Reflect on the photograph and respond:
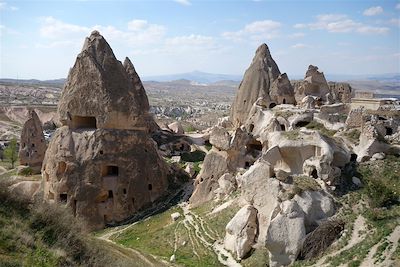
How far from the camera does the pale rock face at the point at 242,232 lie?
18.3 meters

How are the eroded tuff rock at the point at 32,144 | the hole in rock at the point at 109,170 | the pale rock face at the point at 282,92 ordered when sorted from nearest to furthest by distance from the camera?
the hole in rock at the point at 109,170 → the eroded tuff rock at the point at 32,144 → the pale rock face at the point at 282,92

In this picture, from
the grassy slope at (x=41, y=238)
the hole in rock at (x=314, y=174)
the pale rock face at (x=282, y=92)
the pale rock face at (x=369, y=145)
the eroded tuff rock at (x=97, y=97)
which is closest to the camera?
the grassy slope at (x=41, y=238)

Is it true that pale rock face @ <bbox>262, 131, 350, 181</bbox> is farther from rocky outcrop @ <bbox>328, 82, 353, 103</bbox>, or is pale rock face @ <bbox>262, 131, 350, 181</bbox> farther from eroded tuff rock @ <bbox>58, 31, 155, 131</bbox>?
rocky outcrop @ <bbox>328, 82, 353, 103</bbox>

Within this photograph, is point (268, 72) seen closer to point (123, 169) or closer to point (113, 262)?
point (123, 169)

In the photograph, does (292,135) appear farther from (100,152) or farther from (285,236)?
(100,152)

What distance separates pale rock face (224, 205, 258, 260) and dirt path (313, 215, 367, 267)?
134 inches

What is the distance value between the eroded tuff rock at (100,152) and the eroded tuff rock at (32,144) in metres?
12.6

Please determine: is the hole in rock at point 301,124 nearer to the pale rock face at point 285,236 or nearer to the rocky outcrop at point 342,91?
the pale rock face at point 285,236

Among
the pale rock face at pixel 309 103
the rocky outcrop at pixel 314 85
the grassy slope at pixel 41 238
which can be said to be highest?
the rocky outcrop at pixel 314 85

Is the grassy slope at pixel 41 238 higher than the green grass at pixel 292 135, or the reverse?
the green grass at pixel 292 135

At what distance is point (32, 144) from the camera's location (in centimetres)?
4019

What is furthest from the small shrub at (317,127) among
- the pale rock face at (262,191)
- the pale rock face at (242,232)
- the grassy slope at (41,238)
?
the grassy slope at (41,238)

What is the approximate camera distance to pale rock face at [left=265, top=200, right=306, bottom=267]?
16.6 meters

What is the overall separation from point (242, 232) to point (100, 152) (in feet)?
38.1
